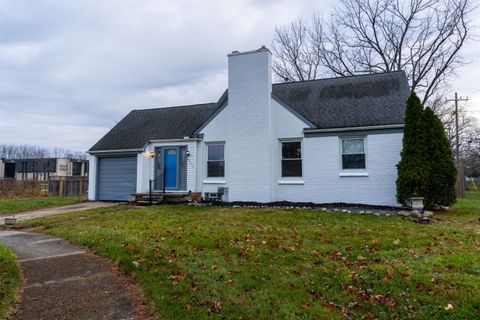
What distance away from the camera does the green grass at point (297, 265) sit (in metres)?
3.73

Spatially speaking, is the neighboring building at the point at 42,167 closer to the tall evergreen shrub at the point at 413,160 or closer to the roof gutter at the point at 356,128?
the roof gutter at the point at 356,128

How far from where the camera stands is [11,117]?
1212 inches

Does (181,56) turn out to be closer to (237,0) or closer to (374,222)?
(237,0)

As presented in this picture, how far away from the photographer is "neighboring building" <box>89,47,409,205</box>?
12.1 m

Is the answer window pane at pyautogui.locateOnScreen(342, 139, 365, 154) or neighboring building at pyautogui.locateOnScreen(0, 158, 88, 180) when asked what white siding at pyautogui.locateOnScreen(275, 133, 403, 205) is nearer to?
window pane at pyautogui.locateOnScreen(342, 139, 365, 154)

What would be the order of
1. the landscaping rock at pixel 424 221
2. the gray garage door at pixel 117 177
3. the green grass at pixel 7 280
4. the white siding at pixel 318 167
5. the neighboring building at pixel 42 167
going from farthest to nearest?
the neighboring building at pixel 42 167, the gray garage door at pixel 117 177, the white siding at pixel 318 167, the landscaping rock at pixel 424 221, the green grass at pixel 7 280

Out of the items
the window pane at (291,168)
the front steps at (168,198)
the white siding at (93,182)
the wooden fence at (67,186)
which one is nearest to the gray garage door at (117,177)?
the white siding at (93,182)

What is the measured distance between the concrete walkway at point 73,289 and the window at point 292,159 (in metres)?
8.80

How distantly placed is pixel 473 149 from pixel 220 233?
43.1 metres

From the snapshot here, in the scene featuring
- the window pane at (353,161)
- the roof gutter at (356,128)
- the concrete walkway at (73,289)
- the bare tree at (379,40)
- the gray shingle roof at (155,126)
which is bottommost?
the concrete walkway at (73,289)

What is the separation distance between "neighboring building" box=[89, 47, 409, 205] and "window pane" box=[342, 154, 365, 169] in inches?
1.5

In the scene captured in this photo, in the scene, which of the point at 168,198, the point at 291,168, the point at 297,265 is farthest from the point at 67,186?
the point at 297,265

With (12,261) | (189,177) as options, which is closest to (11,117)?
(189,177)

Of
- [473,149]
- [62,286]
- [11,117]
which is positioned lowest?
[62,286]
